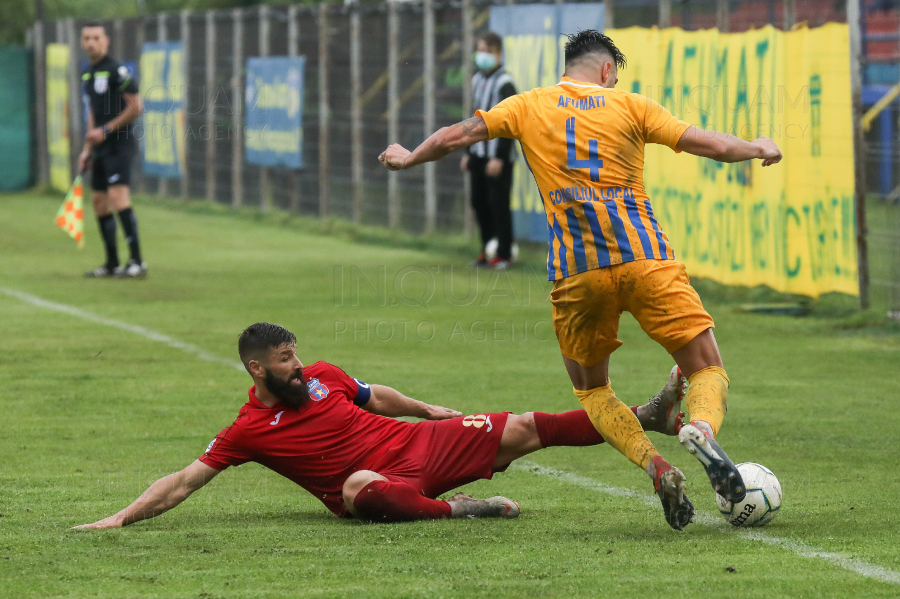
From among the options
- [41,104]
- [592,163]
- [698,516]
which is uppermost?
[41,104]

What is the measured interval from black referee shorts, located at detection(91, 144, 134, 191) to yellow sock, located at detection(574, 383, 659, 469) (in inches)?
364

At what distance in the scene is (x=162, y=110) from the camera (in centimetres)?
2586

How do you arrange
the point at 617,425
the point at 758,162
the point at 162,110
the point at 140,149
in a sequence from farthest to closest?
the point at 140,149 → the point at 162,110 → the point at 758,162 → the point at 617,425

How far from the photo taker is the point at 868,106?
1789cm

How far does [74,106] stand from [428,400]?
2138cm

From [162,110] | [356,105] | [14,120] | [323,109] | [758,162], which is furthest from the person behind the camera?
[14,120]

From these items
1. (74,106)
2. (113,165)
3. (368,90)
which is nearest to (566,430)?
(113,165)

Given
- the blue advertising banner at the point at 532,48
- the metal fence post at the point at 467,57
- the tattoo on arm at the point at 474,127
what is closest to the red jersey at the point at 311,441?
the tattoo on arm at the point at 474,127

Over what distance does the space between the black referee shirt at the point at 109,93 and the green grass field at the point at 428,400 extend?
1437 millimetres

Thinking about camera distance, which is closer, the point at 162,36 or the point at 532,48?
the point at 532,48

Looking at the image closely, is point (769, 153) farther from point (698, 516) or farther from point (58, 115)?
point (58, 115)

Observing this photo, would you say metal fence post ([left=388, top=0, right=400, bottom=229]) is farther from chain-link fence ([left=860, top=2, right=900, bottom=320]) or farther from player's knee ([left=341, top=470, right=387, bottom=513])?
player's knee ([left=341, top=470, right=387, bottom=513])

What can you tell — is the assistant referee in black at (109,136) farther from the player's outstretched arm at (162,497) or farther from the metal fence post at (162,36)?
the metal fence post at (162,36)

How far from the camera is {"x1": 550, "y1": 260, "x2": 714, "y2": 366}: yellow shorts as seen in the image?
531cm
